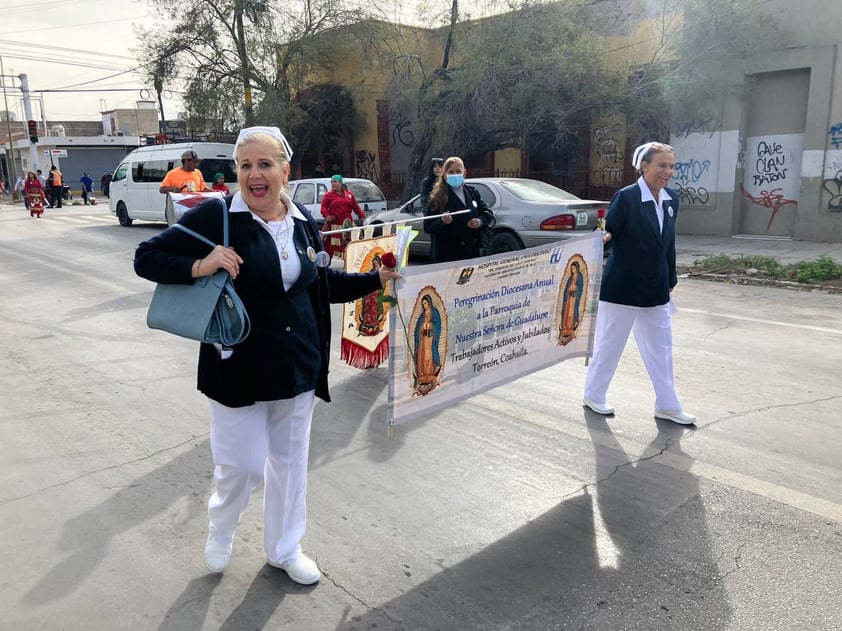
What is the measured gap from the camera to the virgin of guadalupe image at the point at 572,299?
484 centimetres

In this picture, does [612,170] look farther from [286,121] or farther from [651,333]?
[651,333]

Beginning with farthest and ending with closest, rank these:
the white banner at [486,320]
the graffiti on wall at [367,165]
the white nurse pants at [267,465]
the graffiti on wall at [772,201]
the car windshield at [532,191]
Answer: the graffiti on wall at [367,165]
the graffiti on wall at [772,201]
the car windshield at [532,191]
the white banner at [486,320]
the white nurse pants at [267,465]

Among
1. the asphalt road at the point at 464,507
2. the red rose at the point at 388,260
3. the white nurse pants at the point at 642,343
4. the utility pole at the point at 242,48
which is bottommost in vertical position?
the asphalt road at the point at 464,507

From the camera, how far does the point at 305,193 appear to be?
16250 millimetres

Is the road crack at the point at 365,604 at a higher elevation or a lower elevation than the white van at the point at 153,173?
lower

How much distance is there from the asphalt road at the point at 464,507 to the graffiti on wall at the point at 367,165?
800 inches

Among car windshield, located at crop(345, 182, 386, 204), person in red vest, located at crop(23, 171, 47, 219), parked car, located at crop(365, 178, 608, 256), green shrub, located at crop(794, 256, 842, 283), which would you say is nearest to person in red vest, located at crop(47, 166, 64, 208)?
person in red vest, located at crop(23, 171, 47, 219)

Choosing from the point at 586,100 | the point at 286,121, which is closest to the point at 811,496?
the point at 586,100

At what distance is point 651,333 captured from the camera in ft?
16.4

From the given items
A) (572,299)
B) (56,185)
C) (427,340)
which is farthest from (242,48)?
(427,340)

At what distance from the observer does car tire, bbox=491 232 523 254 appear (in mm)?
11141

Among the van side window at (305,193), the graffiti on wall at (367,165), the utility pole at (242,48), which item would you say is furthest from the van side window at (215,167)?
the graffiti on wall at (367,165)

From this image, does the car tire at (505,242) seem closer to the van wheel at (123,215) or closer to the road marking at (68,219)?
the van wheel at (123,215)

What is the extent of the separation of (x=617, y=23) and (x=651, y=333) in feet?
49.5
